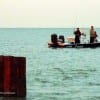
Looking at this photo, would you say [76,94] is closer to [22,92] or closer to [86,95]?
[86,95]

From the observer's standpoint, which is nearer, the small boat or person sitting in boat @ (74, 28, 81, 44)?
person sitting in boat @ (74, 28, 81, 44)

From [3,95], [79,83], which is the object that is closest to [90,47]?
[79,83]

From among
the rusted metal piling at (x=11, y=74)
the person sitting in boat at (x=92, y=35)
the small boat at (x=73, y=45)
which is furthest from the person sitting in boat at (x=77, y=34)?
the rusted metal piling at (x=11, y=74)


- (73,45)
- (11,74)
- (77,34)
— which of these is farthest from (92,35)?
(11,74)

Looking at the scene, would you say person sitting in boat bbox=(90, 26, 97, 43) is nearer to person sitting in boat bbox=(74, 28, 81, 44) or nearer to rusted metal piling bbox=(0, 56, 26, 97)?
person sitting in boat bbox=(74, 28, 81, 44)

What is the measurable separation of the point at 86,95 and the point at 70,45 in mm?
31907

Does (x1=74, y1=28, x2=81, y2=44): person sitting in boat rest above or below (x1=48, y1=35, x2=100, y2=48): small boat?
above

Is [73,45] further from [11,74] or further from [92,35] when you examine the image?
[11,74]

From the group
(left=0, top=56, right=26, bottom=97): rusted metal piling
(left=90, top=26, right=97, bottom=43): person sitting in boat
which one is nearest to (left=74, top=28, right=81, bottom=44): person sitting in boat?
(left=90, top=26, right=97, bottom=43): person sitting in boat

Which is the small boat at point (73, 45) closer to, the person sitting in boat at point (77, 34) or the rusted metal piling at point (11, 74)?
the person sitting in boat at point (77, 34)

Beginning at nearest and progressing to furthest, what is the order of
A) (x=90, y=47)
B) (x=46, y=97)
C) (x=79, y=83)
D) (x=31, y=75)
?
(x=46, y=97), (x=79, y=83), (x=31, y=75), (x=90, y=47)

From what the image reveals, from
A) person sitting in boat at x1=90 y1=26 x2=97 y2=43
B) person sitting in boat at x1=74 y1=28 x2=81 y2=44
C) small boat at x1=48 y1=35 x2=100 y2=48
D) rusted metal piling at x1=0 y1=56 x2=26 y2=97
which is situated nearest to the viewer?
rusted metal piling at x1=0 y1=56 x2=26 y2=97

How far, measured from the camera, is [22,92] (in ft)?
62.9

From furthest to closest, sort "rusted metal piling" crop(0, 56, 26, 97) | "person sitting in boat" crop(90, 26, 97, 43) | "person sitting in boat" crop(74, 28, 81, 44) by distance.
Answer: "person sitting in boat" crop(90, 26, 97, 43), "person sitting in boat" crop(74, 28, 81, 44), "rusted metal piling" crop(0, 56, 26, 97)
